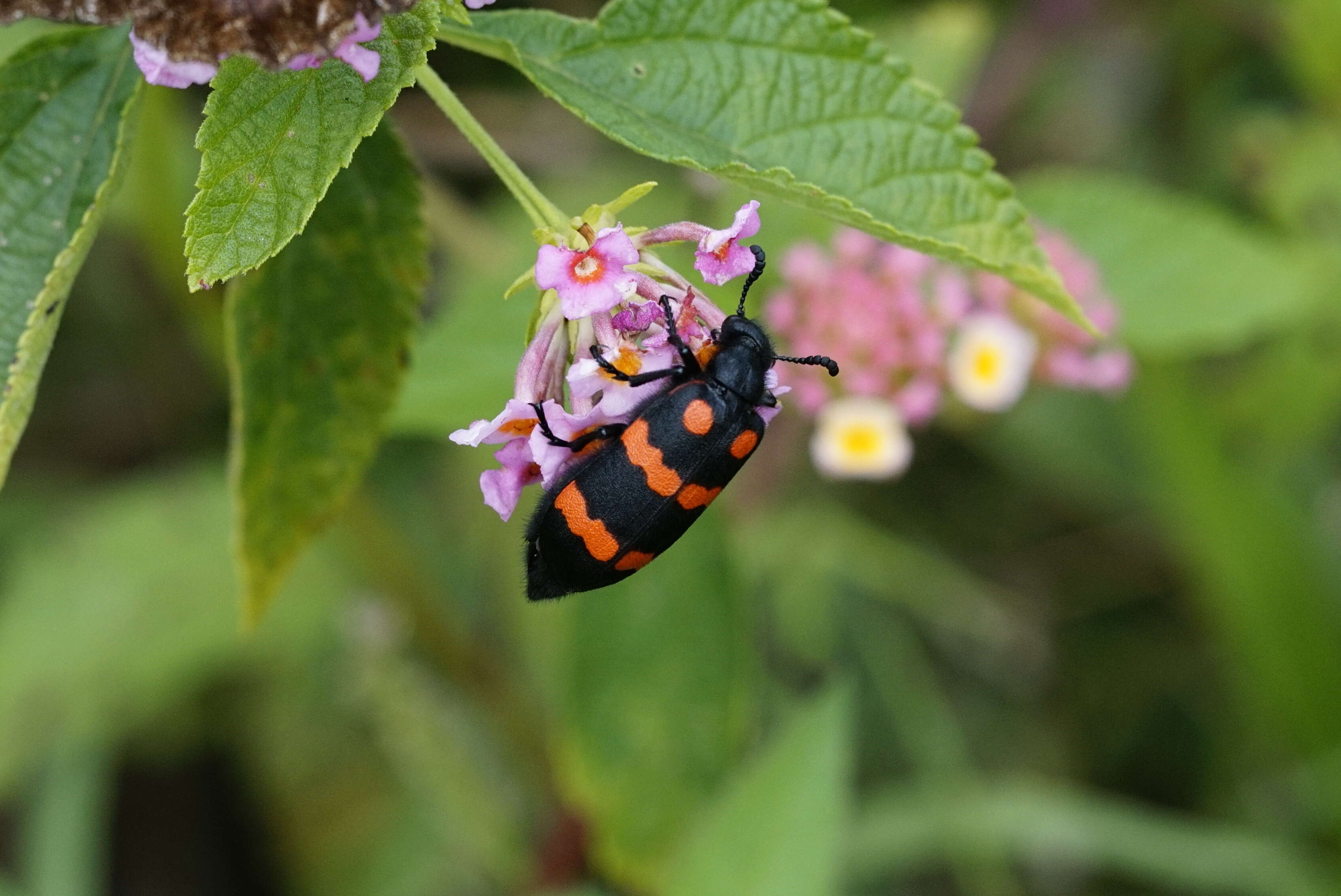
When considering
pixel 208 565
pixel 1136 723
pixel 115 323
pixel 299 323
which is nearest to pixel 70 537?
pixel 208 565

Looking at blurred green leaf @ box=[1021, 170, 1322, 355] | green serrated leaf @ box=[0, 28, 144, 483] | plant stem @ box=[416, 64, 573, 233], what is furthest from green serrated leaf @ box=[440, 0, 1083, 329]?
blurred green leaf @ box=[1021, 170, 1322, 355]

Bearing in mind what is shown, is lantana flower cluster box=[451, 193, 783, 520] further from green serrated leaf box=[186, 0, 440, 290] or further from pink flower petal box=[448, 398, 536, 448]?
green serrated leaf box=[186, 0, 440, 290]

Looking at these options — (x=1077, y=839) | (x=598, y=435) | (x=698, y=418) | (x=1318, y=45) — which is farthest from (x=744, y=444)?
(x=1318, y=45)

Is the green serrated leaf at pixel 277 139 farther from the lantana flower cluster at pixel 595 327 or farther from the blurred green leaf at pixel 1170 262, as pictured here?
the blurred green leaf at pixel 1170 262

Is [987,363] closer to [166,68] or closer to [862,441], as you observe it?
[862,441]

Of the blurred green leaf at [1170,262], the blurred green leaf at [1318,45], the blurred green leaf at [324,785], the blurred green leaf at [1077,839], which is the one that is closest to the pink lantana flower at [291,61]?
the blurred green leaf at [1170,262]

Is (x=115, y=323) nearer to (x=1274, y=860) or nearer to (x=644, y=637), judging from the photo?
(x=644, y=637)
